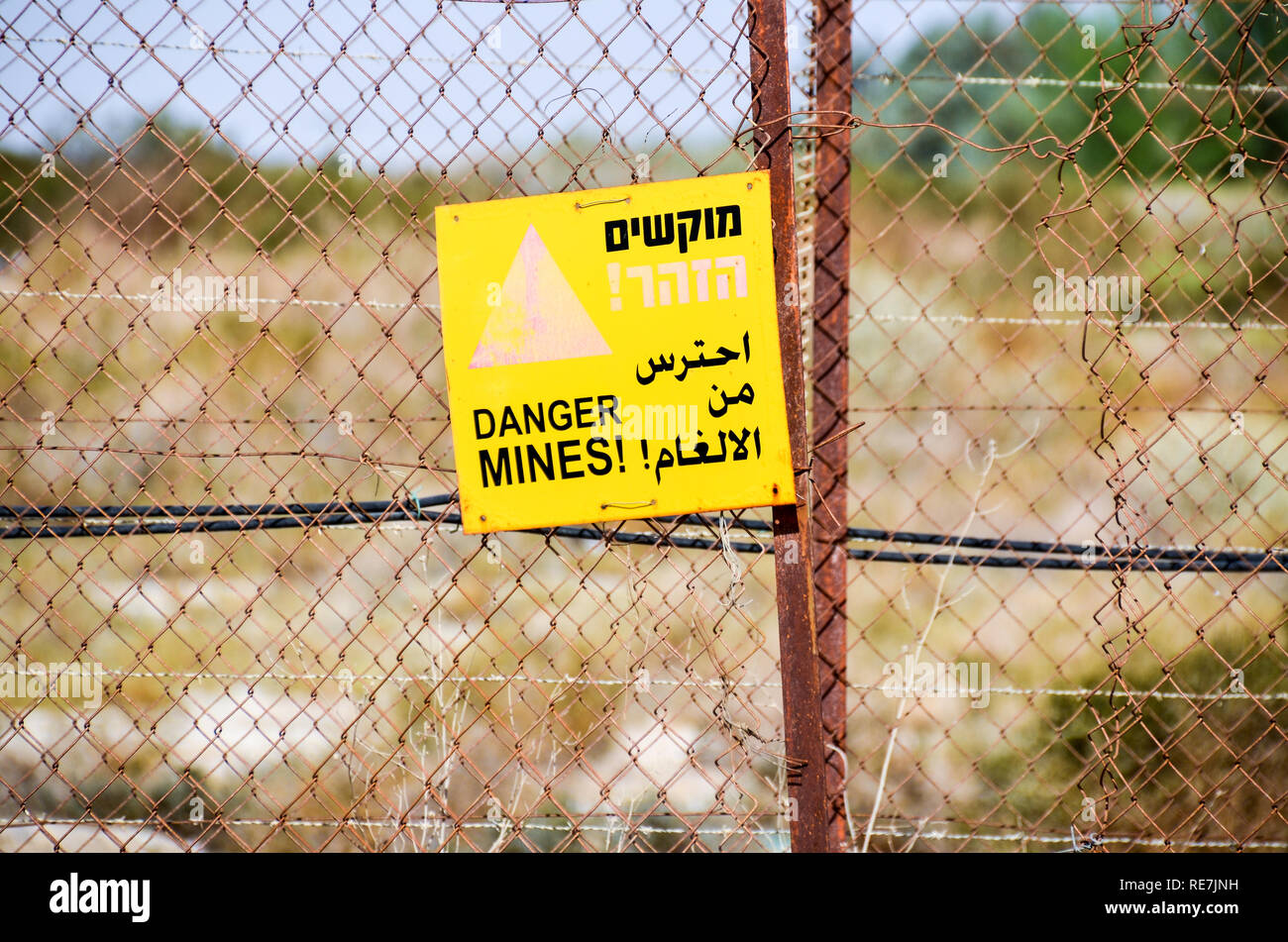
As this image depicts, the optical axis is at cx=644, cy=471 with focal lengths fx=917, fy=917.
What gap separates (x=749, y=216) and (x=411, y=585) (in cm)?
326

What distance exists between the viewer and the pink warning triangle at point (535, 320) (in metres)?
1.77

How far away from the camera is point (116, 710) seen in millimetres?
3889

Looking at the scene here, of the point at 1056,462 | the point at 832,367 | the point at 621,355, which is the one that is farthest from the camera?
the point at 1056,462

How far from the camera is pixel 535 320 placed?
1774 millimetres

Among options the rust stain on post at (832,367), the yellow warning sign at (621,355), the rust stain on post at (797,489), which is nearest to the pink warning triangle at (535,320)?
the yellow warning sign at (621,355)

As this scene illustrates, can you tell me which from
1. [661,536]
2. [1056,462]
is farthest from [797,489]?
[1056,462]

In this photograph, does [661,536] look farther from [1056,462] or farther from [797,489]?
[1056,462]

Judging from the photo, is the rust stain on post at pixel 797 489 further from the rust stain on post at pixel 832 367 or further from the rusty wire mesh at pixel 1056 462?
the rusty wire mesh at pixel 1056 462

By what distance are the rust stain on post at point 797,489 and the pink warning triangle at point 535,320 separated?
382 millimetres

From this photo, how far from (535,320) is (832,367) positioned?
2.37 feet

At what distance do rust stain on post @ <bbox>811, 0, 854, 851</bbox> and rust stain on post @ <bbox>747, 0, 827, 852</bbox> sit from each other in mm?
214

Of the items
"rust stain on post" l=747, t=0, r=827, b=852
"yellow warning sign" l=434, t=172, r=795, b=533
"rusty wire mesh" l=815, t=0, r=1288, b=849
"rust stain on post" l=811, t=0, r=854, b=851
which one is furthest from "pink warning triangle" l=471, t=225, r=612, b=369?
"rusty wire mesh" l=815, t=0, r=1288, b=849
